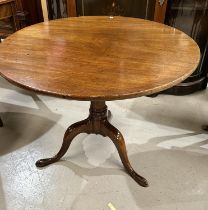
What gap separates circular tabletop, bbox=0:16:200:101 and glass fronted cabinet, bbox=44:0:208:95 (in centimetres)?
50

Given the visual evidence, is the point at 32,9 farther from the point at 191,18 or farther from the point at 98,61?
the point at 98,61

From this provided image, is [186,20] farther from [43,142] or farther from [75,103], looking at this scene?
[43,142]

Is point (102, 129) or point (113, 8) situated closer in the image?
point (102, 129)

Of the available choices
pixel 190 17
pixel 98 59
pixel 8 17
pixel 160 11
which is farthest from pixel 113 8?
pixel 98 59

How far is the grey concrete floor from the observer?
1.21 m

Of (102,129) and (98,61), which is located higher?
(98,61)

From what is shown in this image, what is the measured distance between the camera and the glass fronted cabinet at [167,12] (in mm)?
1641

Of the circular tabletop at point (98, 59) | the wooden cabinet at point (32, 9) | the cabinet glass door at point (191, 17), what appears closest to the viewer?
the circular tabletop at point (98, 59)

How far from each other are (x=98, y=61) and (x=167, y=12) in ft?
3.35

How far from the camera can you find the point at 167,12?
5.52ft

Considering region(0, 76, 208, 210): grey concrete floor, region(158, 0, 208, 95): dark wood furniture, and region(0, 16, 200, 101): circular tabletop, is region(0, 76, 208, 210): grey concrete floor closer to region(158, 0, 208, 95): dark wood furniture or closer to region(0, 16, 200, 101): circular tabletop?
region(158, 0, 208, 95): dark wood furniture

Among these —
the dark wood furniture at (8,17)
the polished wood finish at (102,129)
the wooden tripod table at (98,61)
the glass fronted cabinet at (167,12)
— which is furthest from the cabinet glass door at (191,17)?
the dark wood furniture at (8,17)

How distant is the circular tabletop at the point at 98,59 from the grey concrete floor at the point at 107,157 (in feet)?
2.30

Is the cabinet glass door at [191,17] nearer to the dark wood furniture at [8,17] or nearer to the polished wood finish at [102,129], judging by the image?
the polished wood finish at [102,129]
